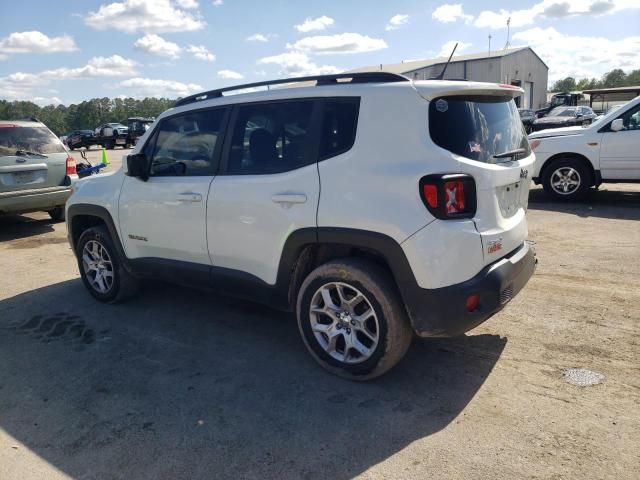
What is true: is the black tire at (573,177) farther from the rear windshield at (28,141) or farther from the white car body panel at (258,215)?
the rear windshield at (28,141)

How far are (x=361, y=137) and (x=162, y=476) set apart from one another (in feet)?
7.17

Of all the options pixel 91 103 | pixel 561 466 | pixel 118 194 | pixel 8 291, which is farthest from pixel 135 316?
pixel 91 103

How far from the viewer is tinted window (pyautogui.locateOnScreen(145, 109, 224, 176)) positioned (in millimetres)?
3996

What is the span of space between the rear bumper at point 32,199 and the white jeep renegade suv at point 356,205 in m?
4.78

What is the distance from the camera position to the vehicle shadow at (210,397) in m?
2.69

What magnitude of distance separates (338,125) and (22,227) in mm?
7976

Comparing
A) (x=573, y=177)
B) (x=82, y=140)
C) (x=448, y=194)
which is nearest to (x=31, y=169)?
(x=448, y=194)

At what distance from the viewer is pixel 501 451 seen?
261 cm

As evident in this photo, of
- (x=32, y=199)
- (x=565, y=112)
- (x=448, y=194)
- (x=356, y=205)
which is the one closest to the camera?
(x=448, y=194)

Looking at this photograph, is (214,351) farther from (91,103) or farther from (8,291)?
(91,103)

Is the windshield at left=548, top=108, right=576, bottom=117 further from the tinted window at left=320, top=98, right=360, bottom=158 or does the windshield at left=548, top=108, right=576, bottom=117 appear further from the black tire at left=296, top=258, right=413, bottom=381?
the black tire at left=296, top=258, right=413, bottom=381

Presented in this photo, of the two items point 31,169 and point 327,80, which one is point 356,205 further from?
point 31,169

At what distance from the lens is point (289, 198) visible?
337 centimetres

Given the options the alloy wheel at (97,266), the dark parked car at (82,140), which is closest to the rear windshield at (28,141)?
the alloy wheel at (97,266)
